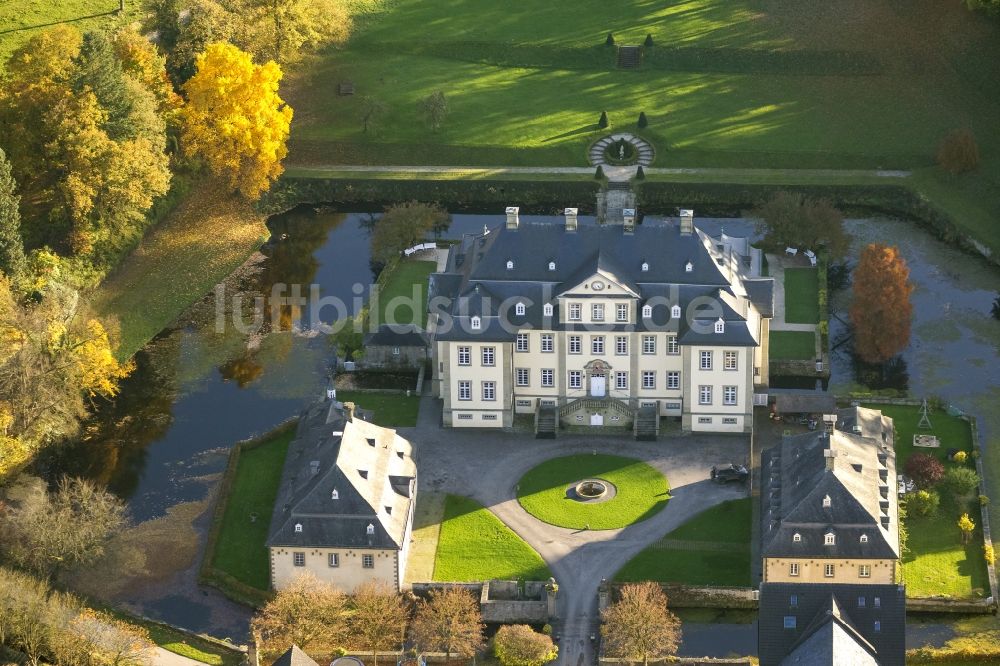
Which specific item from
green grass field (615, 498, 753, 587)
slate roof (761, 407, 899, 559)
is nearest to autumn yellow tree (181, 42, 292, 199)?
green grass field (615, 498, 753, 587)

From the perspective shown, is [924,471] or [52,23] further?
[52,23]

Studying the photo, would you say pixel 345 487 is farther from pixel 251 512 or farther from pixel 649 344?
pixel 649 344

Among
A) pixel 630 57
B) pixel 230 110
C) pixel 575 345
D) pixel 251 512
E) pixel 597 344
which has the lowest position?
pixel 251 512

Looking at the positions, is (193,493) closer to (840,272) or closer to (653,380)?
(653,380)

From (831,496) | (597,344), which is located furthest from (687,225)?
(831,496)

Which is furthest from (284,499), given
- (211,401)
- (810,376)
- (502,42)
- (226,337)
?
(502,42)

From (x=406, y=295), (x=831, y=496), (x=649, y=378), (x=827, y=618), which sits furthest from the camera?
(x=406, y=295)
